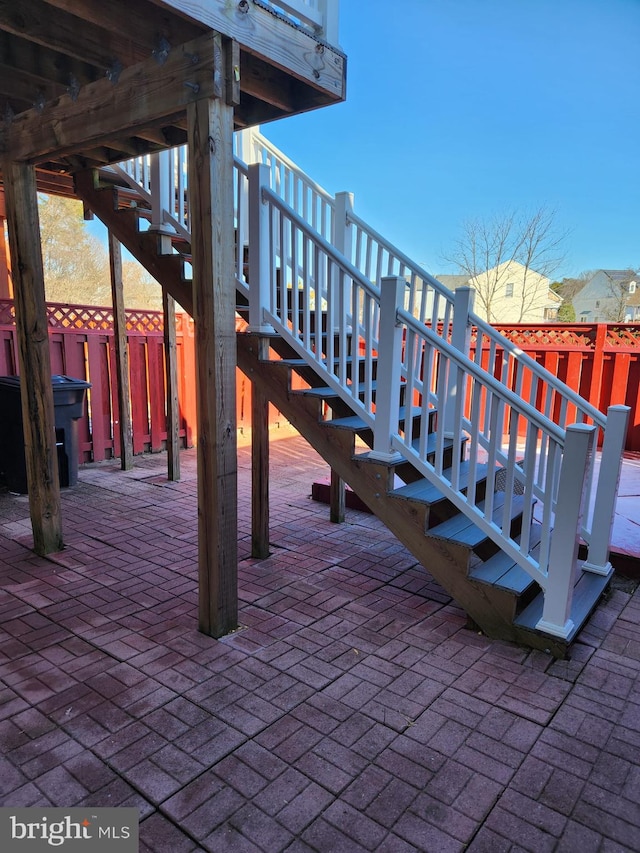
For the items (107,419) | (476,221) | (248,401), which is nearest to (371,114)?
(476,221)

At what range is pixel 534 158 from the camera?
27.0m

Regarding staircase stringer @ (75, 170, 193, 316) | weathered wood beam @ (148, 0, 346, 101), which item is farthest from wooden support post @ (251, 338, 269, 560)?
weathered wood beam @ (148, 0, 346, 101)

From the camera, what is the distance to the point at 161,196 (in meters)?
3.66

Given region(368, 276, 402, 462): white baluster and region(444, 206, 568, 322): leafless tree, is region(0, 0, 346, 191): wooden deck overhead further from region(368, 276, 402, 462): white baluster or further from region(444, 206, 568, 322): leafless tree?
region(444, 206, 568, 322): leafless tree

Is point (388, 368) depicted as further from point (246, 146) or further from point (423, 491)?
point (246, 146)

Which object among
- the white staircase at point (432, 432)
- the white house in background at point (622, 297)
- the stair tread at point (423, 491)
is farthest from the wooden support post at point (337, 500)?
the white house in background at point (622, 297)

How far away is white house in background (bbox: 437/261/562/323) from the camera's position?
2022cm

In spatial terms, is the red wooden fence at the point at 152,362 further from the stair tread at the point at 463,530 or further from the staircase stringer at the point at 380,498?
the stair tread at the point at 463,530

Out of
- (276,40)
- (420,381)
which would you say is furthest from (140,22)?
(420,381)

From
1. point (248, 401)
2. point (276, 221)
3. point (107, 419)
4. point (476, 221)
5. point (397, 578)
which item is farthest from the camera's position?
point (476, 221)

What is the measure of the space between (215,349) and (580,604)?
228 cm

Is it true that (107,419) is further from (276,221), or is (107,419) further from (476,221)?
(476,221)

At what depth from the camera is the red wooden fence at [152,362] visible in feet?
18.8

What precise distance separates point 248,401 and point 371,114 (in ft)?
86.5
